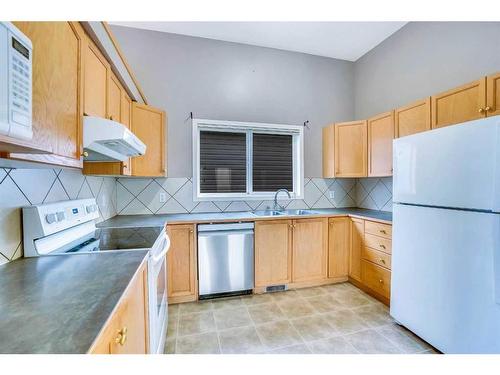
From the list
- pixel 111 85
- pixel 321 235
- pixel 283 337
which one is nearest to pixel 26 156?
pixel 111 85

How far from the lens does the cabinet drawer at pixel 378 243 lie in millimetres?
2154

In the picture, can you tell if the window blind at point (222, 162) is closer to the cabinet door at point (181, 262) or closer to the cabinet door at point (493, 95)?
the cabinet door at point (181, 262)

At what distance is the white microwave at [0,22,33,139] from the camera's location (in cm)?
52

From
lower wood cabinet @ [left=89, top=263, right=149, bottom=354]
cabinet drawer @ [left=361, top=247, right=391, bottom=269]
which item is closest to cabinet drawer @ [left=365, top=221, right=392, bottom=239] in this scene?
cabinet drawer @ [left=361, top=247, right=391, bottom=269]

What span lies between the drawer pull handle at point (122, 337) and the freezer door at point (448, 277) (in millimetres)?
1831

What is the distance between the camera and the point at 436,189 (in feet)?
5.04

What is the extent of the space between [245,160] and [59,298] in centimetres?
250

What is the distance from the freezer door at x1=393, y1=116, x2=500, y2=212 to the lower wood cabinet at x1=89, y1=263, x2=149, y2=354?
184cm

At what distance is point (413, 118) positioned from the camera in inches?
86.4

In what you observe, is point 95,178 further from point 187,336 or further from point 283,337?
point 283,337

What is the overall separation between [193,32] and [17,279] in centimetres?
288

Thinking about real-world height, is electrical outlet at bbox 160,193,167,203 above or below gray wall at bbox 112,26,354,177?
below

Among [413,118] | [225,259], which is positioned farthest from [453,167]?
[225,259]

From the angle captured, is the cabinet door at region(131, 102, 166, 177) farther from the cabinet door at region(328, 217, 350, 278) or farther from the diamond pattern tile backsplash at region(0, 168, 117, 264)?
the cabinet door at region(328, 217, 350, 278)
